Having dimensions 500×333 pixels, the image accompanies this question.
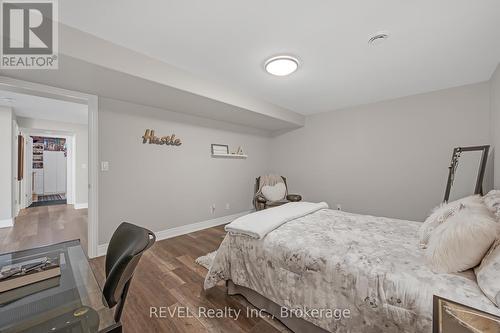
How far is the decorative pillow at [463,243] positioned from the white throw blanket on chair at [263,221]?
1.07m

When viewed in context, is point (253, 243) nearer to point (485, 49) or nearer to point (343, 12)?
point (343, 12)

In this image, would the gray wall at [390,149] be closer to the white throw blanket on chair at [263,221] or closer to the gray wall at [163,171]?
the gray wall at [163,171]

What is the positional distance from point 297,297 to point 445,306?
0.87 metres

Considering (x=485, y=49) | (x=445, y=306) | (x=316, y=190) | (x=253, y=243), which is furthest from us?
(x=316, y=190)

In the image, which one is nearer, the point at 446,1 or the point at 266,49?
the point at 446,1

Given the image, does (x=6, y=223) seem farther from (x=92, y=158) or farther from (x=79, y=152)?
(x=92, y=158)

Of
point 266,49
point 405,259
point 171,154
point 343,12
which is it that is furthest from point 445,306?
point 171,154

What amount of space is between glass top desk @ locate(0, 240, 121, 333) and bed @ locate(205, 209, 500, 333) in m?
1.02

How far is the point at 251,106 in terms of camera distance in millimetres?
3295

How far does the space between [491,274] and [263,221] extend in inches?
54.5

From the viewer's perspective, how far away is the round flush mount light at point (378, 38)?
1732 mm

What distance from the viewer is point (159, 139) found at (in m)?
3.21

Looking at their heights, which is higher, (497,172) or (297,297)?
(497,172)

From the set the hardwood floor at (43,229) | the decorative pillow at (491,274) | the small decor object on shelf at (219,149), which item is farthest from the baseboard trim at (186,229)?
the decorative pillow at (491,274)
